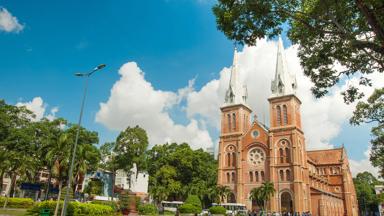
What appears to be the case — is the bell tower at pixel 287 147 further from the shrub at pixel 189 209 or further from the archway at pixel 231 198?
the shrub at pixel 189 209

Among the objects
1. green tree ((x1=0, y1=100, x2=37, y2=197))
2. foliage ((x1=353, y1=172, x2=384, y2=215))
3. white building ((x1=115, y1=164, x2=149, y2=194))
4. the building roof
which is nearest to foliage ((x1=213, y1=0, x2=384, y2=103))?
green tree ((x1=0, y1=100, x2=37, y2=197))

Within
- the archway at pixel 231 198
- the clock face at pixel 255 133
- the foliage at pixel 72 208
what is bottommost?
the foliage at pixel 72 208

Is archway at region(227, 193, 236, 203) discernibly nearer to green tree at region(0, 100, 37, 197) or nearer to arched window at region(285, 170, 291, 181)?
arched window at region(285, 170, 291, 181)

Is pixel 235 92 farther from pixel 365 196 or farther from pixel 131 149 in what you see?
pixel 365 196

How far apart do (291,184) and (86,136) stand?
34.3 metres

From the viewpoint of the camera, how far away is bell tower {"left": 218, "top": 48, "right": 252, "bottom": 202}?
55719 millimetres

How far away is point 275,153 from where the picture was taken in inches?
2068

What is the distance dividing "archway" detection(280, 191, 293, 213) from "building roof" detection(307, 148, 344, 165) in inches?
1058

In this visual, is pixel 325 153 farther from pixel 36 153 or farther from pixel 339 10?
pixel 339 10

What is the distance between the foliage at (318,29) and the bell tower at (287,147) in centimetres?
3836

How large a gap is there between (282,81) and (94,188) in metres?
39.2

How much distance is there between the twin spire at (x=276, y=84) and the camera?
5625 cm

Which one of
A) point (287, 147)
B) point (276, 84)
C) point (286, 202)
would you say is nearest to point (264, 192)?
point (286, 202)

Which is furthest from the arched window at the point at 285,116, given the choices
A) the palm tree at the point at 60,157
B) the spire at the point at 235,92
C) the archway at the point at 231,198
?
the palm tree at the point at 60,157
